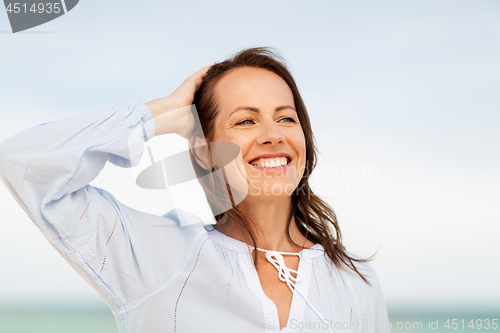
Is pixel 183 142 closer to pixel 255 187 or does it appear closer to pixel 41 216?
pixel 255 187

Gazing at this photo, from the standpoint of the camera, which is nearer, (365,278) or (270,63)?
(365,278)

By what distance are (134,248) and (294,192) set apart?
926 millimetres

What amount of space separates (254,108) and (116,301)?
0.94 meters

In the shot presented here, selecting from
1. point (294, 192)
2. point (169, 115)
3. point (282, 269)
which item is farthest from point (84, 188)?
point (294, 192)

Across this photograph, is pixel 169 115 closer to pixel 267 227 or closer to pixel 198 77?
pixel 198 77

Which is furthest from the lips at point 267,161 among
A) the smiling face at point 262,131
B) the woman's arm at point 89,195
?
the woman's arm at point 89,195

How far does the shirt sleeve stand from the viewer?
1.20 m

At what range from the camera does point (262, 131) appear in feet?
5.51

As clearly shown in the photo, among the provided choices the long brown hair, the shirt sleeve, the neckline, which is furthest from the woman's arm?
the long brown hair

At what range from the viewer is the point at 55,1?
258 cm

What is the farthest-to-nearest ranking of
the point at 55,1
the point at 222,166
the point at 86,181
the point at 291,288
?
the point at 55,1 → the point at 222,166 → the point at 291,288 → the point at 86,181

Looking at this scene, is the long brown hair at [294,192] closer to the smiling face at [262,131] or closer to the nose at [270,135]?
the smiling face at [262,131]

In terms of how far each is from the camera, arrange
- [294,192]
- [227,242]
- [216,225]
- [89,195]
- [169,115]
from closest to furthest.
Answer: [89,195] < [169,115] < [227,242] < [216,225] < [294,192]

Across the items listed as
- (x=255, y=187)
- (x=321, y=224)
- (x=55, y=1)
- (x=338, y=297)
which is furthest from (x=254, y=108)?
(x=55, y=1)
